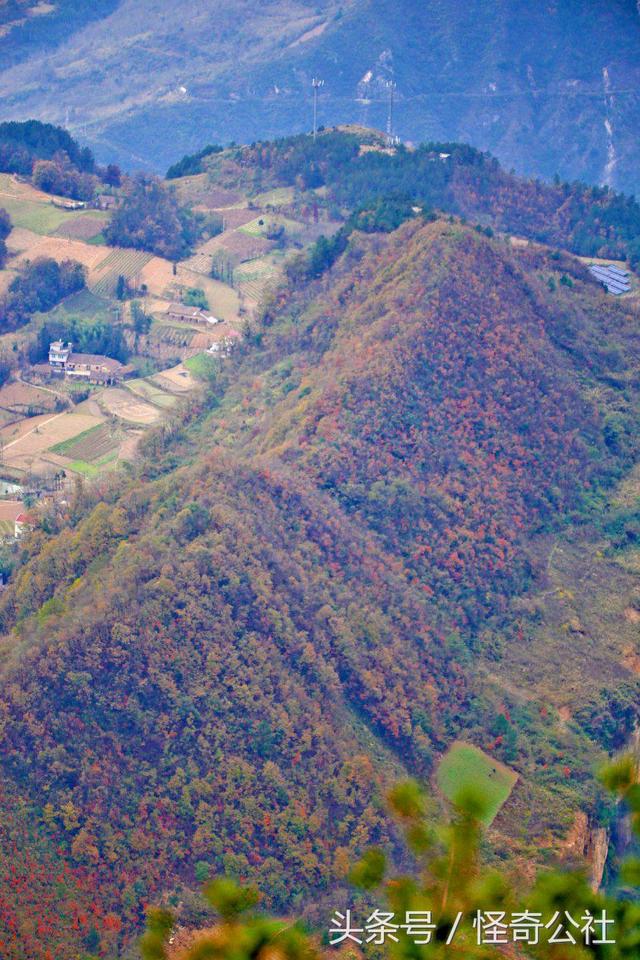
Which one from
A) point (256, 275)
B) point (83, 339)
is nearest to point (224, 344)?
point (83, 339)

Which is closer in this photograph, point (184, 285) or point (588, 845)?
point (588, 845)

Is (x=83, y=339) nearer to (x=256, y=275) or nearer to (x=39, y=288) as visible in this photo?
(x=39, y=288)

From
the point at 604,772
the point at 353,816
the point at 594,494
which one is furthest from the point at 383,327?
the point at 604,772

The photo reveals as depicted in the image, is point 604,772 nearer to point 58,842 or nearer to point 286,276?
point 58,842

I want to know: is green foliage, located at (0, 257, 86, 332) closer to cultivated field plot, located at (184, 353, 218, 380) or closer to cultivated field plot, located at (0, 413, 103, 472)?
cultivated field plot, located at (184, 353, 218, 380)

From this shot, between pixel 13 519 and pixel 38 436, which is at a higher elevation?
pixel 13 519

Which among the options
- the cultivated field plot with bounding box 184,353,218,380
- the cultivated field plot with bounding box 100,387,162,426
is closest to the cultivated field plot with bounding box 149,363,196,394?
the cultivated field plot with bounding box 184,353,218,380

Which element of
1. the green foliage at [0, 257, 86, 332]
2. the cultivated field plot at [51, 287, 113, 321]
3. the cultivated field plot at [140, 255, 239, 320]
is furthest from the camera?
the cultivated field plot at [140, 255, 239, 320]
